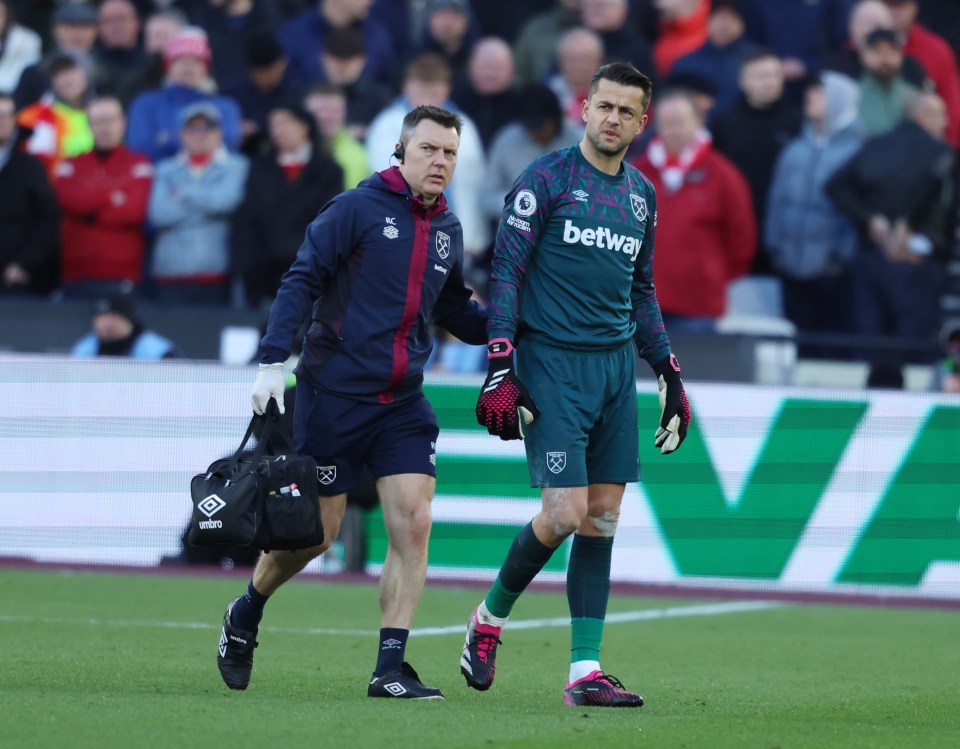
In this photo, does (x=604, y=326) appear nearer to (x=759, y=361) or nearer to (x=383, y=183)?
(x=383, y=183)

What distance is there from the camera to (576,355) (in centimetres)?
761

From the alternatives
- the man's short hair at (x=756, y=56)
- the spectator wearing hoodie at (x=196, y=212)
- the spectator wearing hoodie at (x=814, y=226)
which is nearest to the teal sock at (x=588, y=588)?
the spectator wearing hoodie at (x=814, y=226)

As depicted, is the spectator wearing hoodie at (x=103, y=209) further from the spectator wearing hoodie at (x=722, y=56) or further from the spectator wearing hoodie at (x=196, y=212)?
the spectator wearing hoodie at (x=722, y=56)

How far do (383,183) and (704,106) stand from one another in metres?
8.38

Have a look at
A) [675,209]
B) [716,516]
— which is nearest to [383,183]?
[716,516]

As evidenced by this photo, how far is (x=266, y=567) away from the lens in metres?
7.76

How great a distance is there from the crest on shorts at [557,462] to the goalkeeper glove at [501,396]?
16cm

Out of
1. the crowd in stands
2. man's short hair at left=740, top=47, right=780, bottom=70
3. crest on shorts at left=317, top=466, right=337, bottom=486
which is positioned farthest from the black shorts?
man's short hair at left=740, top=47, right=780, bottom=70

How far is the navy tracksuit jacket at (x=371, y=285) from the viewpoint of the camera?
7496mm

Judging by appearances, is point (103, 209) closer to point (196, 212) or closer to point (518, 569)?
point (196, 212)

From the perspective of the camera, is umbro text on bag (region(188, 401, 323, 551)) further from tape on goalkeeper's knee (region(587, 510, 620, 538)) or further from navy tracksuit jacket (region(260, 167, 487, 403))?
tape on goalkeeper's knee (region(587, 510, 620, 538))

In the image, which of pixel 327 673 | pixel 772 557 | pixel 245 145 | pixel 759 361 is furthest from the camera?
pixel 245 145

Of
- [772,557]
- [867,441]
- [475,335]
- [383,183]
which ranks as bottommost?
[772,557]

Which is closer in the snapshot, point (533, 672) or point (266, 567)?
point (266, 567)
